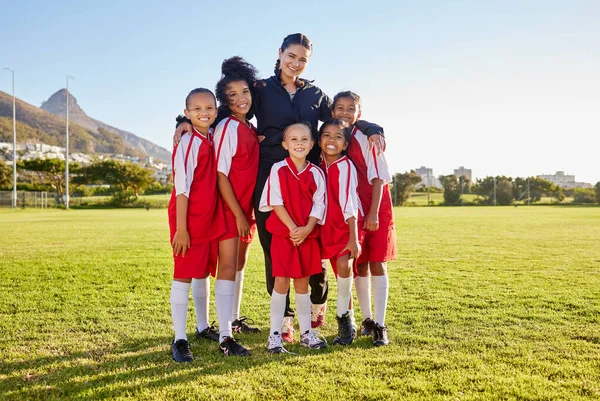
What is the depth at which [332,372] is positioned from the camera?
2877 mm

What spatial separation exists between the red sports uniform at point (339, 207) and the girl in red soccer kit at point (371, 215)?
19cm

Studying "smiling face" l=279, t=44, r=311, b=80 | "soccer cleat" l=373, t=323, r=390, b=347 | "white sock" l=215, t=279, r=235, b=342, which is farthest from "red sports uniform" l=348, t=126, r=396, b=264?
"white sock" l=215, t=279, r=235, b=342

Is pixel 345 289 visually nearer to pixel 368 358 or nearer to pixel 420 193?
pixel 368 358

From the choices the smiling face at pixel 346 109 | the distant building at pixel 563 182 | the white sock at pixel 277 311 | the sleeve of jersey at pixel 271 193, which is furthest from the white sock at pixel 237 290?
the distant building at pixel 563 182

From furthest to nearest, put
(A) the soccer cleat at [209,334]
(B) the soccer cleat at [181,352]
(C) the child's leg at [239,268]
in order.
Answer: (C) the child's leg at [239,268]
(A) the soccer cleat at [209,334]
(B) the soccer cleat at [181,352]

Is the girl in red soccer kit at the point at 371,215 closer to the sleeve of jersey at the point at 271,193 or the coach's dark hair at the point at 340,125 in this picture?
the coach's dark hair at the point at 340,125

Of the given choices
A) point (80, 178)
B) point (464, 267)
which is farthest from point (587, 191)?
point (80, 178)

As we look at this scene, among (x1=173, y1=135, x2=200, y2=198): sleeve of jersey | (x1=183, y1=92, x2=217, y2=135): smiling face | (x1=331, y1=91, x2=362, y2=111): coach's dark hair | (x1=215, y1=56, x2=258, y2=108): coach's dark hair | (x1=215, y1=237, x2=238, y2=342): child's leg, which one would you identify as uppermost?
(x1=215, y1=56, x2=258, y2=108): coach's dark hair

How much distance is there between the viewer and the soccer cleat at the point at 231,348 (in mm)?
3312

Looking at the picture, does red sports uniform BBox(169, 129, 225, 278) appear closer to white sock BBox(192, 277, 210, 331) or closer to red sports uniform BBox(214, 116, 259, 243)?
red sports uniform BBox(214, 116, 259, 243)

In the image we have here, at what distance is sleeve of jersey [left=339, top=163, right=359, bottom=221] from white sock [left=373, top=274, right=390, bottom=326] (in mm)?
615

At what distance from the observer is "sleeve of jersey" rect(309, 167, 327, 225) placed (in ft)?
11.4

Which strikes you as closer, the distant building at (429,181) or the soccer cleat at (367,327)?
the soccer cleat at (367,327)

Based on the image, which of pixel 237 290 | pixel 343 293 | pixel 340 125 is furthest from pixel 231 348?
pixel 340 125
